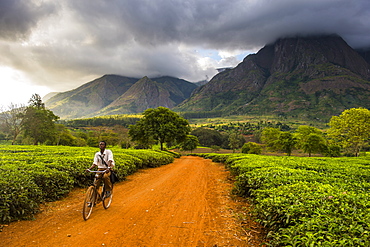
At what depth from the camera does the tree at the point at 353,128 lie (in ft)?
127

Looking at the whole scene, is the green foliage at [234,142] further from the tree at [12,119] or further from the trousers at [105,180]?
the trousers at [105,180]

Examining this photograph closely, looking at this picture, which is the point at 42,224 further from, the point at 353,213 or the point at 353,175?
the point at 353,175

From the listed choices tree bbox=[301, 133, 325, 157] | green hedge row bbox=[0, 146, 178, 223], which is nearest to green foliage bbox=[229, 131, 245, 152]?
tree bbox=[301, 133, 325, 157]

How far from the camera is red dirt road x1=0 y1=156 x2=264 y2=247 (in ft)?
18.0

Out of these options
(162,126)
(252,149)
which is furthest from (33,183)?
(252,149)

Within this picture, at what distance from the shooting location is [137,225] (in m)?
6.45

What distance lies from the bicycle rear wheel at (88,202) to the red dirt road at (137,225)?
227 millimetres

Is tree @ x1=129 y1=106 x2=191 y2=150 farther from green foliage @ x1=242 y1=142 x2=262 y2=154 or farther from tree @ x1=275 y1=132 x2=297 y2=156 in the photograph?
green foliage @ x1=242 y1=142 x2=262 y2=154

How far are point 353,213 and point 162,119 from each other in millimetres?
38918

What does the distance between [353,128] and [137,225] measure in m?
48.7

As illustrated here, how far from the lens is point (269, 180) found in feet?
26.9

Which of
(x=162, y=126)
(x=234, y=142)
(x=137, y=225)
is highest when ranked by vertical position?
(x=162, y=126)

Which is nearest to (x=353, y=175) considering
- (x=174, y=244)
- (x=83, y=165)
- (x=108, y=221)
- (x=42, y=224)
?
(x=174, y=244)

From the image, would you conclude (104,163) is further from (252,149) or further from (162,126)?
(252,149)
